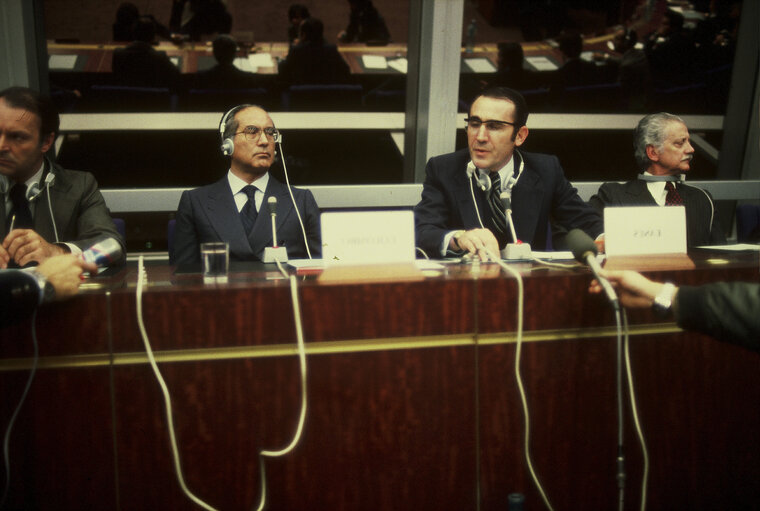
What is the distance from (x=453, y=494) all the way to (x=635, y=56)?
446 cm

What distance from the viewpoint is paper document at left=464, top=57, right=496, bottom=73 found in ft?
15.5

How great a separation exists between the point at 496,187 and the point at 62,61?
3369 mm

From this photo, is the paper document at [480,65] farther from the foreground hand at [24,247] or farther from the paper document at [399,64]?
the foreground hand at [24,247]

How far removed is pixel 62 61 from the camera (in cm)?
448

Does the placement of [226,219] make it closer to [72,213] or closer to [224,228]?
[224,228]

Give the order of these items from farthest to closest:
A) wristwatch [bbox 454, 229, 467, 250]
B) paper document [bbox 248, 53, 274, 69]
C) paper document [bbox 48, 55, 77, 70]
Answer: paper document [bbox 248, 53, 274, 69], paper document [bbox 48, 55, 77, 70], wristwatch [bbox 454, 229, 467, 250]

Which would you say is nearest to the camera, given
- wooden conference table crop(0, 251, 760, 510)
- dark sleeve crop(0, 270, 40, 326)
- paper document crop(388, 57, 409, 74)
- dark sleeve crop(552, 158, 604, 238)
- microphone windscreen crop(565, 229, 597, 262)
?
dark sleeve crop(0, 270, 40, 326)

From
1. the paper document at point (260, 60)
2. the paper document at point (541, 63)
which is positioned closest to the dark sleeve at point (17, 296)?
the paper document at point (260, 60)

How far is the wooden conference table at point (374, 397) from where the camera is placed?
1.31 metres

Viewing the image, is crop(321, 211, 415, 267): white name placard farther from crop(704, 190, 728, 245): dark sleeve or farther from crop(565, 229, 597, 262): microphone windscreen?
crop(704, 190, 728, 245): dark sleeve

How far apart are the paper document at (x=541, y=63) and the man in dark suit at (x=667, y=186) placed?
7.53ft

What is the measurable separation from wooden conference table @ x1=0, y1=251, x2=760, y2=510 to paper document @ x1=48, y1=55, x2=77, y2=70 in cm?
331

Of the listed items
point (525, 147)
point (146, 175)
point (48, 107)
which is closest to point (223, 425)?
point (48, 107)

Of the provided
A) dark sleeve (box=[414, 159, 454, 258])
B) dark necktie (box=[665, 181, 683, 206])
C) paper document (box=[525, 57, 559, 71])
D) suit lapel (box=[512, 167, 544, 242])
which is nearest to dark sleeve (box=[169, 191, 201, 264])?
dark sleeve (box=[414, 159, 454, 258])
